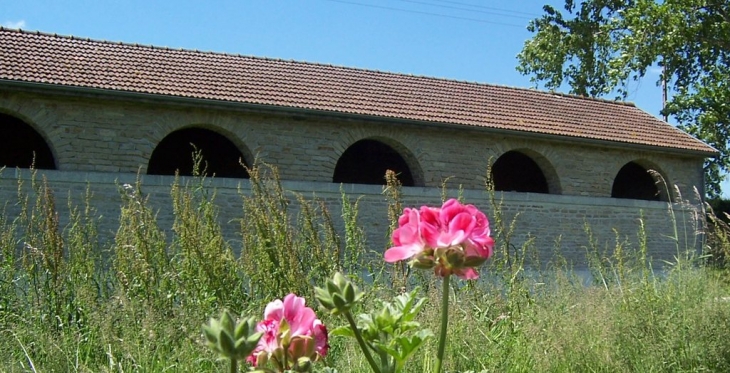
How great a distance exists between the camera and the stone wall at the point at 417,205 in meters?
11.7

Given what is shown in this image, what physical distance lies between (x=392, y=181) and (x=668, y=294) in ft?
5.32

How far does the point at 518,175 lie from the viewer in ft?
58.8

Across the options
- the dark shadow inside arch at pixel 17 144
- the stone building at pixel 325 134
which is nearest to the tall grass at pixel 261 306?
the stone building at pixel 325 134

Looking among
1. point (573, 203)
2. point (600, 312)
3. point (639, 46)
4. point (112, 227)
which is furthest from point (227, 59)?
point (600, 312)

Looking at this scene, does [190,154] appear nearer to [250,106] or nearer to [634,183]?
[250,106]

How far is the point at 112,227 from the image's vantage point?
1204 cm

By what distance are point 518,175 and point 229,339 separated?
1712 cm

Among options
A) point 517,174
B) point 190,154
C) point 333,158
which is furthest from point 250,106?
point 517,174

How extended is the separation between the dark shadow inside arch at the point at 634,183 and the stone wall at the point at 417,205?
182 cm

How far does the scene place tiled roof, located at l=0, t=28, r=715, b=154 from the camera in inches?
490

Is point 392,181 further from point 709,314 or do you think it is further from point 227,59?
point 227,59

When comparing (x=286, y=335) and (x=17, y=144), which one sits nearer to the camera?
(x=286, y=335)

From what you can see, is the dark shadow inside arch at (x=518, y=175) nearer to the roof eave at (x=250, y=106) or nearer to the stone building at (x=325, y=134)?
the stone building at (x=325, y=134)

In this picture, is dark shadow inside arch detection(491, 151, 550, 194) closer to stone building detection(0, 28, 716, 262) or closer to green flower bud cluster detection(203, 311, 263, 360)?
stone building detection(0, 28, 716, 262)
